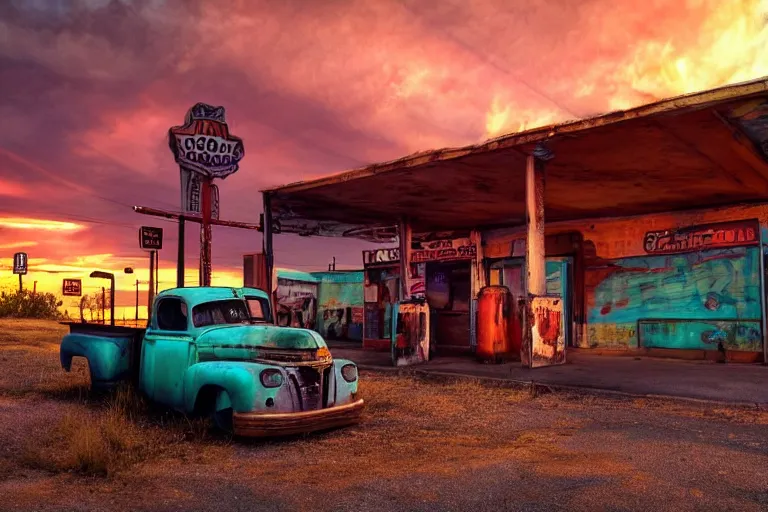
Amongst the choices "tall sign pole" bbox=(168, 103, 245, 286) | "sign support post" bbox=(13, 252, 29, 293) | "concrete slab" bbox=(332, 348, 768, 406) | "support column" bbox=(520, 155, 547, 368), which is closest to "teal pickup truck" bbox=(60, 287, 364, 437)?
"concrete slab" bbox=(332, 348, 768, 406)

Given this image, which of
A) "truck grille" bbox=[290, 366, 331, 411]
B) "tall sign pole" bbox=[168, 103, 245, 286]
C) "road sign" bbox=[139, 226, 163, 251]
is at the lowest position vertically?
"truck grille" bbox=[290, 366, 331, 411]

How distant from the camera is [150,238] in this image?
21.6 metres

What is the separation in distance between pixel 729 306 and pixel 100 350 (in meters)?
13.3

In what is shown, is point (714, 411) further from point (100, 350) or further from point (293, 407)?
point (100, 350)

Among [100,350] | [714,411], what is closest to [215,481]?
[100,350]

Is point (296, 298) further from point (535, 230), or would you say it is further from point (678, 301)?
point (678, 301)

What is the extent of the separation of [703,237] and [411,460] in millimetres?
12154

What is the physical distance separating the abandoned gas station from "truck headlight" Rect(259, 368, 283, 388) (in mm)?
6212

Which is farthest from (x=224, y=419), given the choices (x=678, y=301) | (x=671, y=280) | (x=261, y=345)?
(x=671, y=280)

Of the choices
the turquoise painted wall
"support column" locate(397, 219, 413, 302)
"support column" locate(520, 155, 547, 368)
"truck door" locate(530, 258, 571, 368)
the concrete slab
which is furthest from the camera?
"support column" locate(397, 219, 413, 302)

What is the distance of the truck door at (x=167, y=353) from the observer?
7320 mm

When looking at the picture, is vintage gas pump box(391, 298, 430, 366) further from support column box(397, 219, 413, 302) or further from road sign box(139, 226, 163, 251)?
road sign box(139, 226, 163, 251)

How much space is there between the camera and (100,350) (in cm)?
856

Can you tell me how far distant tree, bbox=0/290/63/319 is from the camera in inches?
1507
